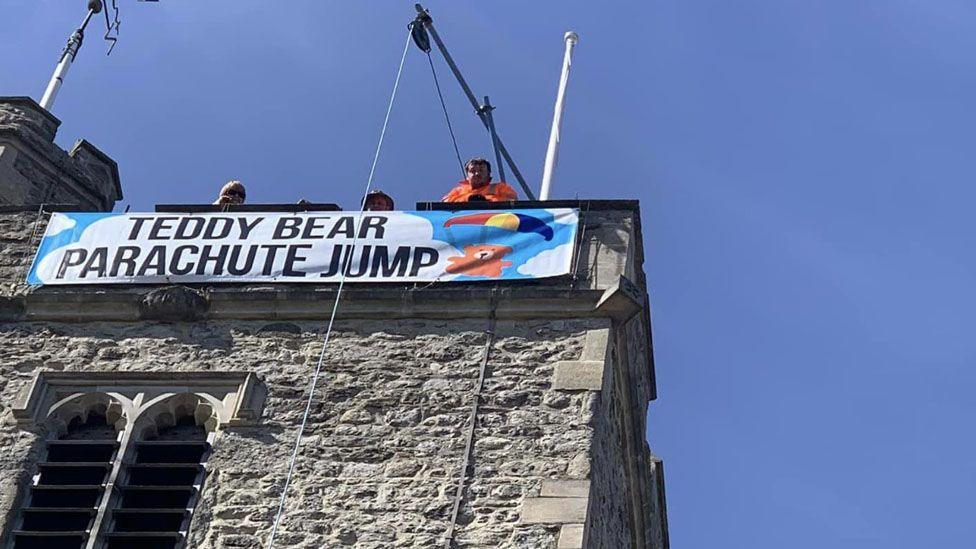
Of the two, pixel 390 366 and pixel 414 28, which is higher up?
pixel 414 28

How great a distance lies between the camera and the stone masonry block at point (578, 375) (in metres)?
16.1

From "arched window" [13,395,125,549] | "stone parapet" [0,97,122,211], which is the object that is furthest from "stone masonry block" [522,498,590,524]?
"stone parapet" [0,97,122,211]

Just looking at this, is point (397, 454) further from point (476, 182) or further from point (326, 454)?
point (476, 182)

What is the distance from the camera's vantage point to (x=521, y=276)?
16984 millimetres

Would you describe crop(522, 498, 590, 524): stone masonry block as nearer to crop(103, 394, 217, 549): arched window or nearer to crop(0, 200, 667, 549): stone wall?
crop(0, 200, 667, 549): stone wall

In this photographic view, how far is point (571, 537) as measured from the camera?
591 inches

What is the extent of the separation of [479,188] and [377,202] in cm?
87

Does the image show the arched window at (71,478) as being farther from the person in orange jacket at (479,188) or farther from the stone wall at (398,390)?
the person in orange jacket at (479,188)

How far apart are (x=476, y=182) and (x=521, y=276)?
165 centimetres

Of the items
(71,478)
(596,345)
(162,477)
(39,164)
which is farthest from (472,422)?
(39,164)

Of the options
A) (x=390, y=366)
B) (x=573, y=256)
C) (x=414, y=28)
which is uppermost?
(x=414, y=28)

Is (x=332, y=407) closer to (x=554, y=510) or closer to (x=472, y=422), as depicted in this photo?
(x=472, y=422)

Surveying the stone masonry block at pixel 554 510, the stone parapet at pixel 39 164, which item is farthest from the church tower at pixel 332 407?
the stone parapet at pixel 39 164

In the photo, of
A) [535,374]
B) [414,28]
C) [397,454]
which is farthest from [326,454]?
[414,28]
